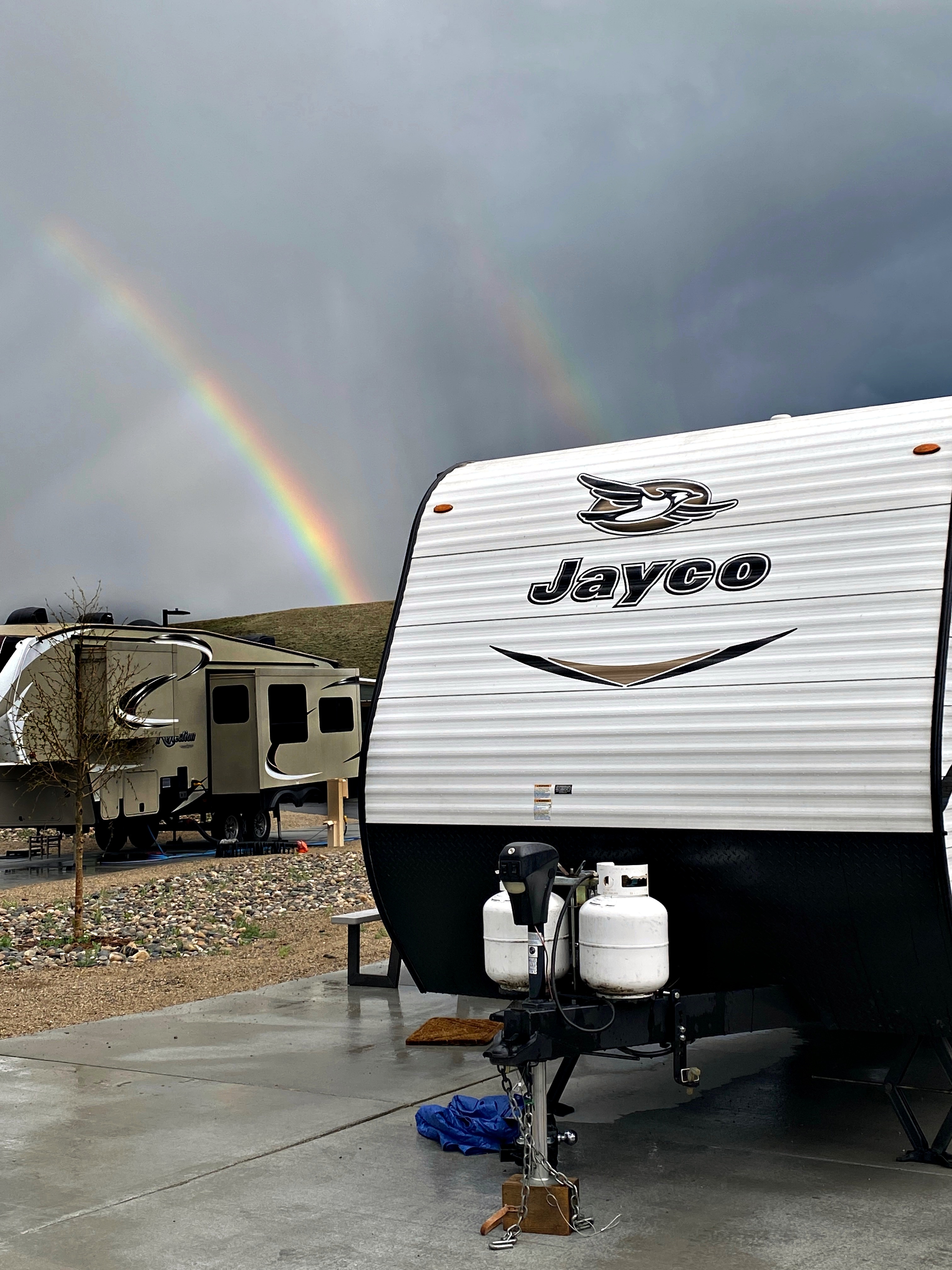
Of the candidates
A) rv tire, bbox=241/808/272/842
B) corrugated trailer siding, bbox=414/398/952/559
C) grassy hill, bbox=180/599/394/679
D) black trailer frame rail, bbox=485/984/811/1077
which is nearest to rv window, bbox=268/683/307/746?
rv tire, bbox=241/808/272/842

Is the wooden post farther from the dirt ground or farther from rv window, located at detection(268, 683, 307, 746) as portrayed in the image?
the dirt ground

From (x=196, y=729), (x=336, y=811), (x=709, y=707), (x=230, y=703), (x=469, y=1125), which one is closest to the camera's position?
(x=709, y=707)

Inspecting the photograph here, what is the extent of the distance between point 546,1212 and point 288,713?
17.1 meters

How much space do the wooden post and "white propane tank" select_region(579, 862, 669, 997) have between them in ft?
55.6

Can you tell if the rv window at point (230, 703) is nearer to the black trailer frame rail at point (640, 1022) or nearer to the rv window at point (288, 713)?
the rv window at point (288, 713)

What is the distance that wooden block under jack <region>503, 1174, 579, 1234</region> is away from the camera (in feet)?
16.2

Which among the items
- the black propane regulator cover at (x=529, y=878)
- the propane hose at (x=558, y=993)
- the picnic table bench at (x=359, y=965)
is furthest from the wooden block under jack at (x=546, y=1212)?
the picnic table bench at (x=359, y=965)

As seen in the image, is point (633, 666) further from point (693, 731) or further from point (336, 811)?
point (336, 811)

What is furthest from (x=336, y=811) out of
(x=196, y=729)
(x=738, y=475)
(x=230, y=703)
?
(x=738, y=475)

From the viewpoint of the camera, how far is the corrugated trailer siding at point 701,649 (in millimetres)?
5414

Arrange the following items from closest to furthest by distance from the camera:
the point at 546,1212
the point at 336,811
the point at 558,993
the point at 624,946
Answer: the point at 546,1212, the point at 624,946, the point at 558,993, the point at 336,811

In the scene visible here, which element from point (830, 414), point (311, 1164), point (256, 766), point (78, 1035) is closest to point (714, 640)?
point (830, 414)

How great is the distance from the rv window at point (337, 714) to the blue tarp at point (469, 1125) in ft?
54.0

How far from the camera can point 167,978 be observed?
10547 mm
